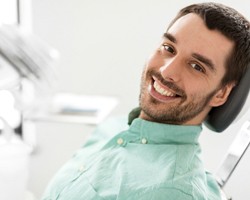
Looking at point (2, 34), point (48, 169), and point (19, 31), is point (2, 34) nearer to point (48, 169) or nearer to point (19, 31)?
point (19, 31)

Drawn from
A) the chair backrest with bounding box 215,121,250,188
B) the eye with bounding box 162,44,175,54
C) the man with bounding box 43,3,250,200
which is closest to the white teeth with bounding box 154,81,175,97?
the man with bounding box 43,3,250,200

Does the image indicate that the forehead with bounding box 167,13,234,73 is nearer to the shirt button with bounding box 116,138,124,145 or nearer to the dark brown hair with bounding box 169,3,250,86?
the dark brown hair with bounding box 169,3,250,86

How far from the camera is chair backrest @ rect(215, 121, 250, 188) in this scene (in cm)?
120

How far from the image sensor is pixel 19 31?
124 centimetres

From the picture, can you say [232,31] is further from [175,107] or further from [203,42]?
[175,107]


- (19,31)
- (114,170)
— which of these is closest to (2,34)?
(19,31)

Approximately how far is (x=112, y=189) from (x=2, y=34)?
1.72ft

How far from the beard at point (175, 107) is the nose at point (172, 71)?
0.02 m

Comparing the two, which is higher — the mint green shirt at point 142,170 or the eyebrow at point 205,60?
the eyebrow at point 205,60

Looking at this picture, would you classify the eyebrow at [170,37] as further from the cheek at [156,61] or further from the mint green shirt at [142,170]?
the mint green shirt at [142,170]

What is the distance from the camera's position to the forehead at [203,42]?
43.9 inches

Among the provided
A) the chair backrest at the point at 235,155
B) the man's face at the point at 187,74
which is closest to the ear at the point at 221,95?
the man's face at the point at 187,74

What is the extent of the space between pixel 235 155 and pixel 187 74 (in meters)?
0.29

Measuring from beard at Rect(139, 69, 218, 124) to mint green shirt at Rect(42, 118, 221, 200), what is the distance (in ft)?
0.11
